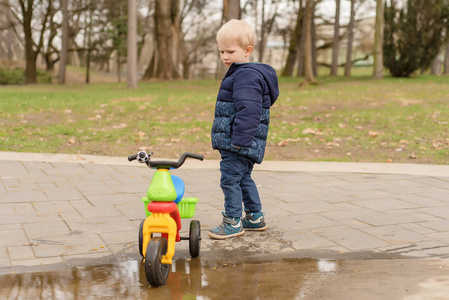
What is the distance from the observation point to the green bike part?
3.14 meters

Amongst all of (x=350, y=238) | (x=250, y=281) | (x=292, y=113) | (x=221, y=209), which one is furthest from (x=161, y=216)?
(x=292, y=113)

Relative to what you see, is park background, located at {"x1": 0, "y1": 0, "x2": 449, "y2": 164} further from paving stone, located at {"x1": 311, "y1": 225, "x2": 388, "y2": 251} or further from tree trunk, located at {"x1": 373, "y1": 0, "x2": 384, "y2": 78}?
paving stone, located at {"x1": 311, "y1": 225, "x2": 388, "y2": 251}

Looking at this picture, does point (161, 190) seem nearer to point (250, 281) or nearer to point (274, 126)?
point (250, 281)

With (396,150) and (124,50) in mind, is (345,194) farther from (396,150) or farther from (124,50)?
(124,50)

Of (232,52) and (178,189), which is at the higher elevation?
(232,52)

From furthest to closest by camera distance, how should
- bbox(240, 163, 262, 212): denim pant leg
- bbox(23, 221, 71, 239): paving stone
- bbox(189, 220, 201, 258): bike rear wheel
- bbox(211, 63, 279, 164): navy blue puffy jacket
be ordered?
1. bbox(240, 163, 262, 212): denim pant leg
2. bbox(23, 221, 71, 239): paving stone
3. bbox(211, 63, 279, 164): navy blue puffy jacket
4. bbox(189, 220, 201, 258): bike rear wheel

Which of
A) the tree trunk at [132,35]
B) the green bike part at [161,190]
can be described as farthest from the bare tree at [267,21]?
the green bike part at [161,190]

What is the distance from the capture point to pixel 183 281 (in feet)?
10.4

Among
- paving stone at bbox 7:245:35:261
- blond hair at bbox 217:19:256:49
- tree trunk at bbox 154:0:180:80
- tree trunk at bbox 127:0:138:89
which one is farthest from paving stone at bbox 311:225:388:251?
tree trunk at bbox 154:0:180:80

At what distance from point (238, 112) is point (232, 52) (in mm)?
432

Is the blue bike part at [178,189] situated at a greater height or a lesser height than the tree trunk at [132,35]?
lesser

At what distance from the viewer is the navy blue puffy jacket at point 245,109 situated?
367 centimetres

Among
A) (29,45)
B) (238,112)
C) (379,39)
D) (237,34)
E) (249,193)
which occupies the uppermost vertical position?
(29,45)

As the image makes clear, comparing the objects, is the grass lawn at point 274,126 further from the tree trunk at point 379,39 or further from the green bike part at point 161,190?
the tree trunk at point 379,39
